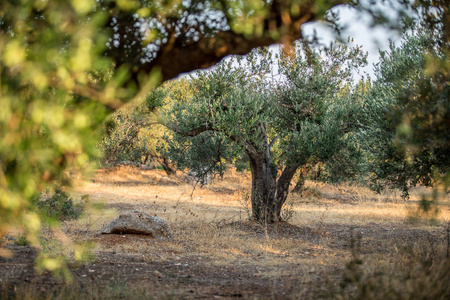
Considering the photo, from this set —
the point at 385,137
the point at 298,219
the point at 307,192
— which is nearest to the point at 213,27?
the point at 385,137

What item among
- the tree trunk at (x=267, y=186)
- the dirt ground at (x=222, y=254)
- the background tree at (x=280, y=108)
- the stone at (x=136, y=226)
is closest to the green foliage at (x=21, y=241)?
the dirt ground at (x=222, y=254)

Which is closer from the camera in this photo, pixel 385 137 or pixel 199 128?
pixel 385 137

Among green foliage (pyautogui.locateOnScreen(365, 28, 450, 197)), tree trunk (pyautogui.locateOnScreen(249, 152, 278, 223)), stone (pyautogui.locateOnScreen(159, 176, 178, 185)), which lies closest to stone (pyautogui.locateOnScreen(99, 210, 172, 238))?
tree trunk (pyautogui.locateOnScreen(249, 152, 278, 223))

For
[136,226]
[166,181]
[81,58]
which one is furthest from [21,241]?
[166,181]

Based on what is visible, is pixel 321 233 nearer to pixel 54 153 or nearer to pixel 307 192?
pixel 54 153

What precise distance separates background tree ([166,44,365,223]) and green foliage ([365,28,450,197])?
135 centimetres

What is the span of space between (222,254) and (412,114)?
560 centimetres

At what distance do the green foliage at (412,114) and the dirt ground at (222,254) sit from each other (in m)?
1.18

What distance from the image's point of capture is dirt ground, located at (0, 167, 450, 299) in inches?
223

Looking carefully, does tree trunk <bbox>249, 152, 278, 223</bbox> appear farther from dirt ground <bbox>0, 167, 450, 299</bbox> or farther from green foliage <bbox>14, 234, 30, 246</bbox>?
green foliage <bbox>14, 234, 30, 246</bbox>

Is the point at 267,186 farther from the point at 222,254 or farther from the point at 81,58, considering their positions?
the point at 81,58

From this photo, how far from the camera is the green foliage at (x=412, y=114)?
5.91 m

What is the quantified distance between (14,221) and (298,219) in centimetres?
1432

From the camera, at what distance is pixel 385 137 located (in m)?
10.0
